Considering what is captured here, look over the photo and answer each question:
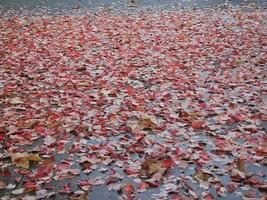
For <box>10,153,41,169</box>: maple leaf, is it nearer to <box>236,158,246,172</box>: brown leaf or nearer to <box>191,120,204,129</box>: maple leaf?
<box>191,120,204,129</box>: maple leaf

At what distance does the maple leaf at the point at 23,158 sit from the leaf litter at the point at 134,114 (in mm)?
12

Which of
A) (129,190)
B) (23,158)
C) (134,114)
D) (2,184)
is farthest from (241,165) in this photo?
(2,184)

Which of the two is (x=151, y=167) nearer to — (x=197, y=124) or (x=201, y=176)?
(x=201, y=176)

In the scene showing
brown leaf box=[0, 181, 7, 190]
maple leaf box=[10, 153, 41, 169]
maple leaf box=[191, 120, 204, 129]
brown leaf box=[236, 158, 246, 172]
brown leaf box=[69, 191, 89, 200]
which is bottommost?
brown leaf box=[236, 158, 246, 172]

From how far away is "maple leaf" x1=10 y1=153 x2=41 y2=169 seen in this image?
4148 mm

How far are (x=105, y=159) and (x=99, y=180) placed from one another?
1.31 ft

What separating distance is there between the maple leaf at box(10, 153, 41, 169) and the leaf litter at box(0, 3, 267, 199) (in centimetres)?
1

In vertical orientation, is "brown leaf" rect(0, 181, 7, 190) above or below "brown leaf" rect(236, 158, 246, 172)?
above

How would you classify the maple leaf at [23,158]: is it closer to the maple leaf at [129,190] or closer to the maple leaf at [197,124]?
the maple leaf at [129,190]

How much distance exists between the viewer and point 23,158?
423 cm

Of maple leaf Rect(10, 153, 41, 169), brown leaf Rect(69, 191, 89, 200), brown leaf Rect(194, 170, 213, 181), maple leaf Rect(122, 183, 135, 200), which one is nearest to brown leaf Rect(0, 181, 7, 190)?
maple leaf Rect(10, 153, 41, 169)

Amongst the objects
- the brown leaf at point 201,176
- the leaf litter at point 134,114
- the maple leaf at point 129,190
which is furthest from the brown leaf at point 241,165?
the maple leaf at point 129,190

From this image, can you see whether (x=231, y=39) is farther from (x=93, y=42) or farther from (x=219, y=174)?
(x=219, y=174)

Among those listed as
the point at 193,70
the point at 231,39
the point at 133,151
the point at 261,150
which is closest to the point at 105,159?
the point at 133,151
